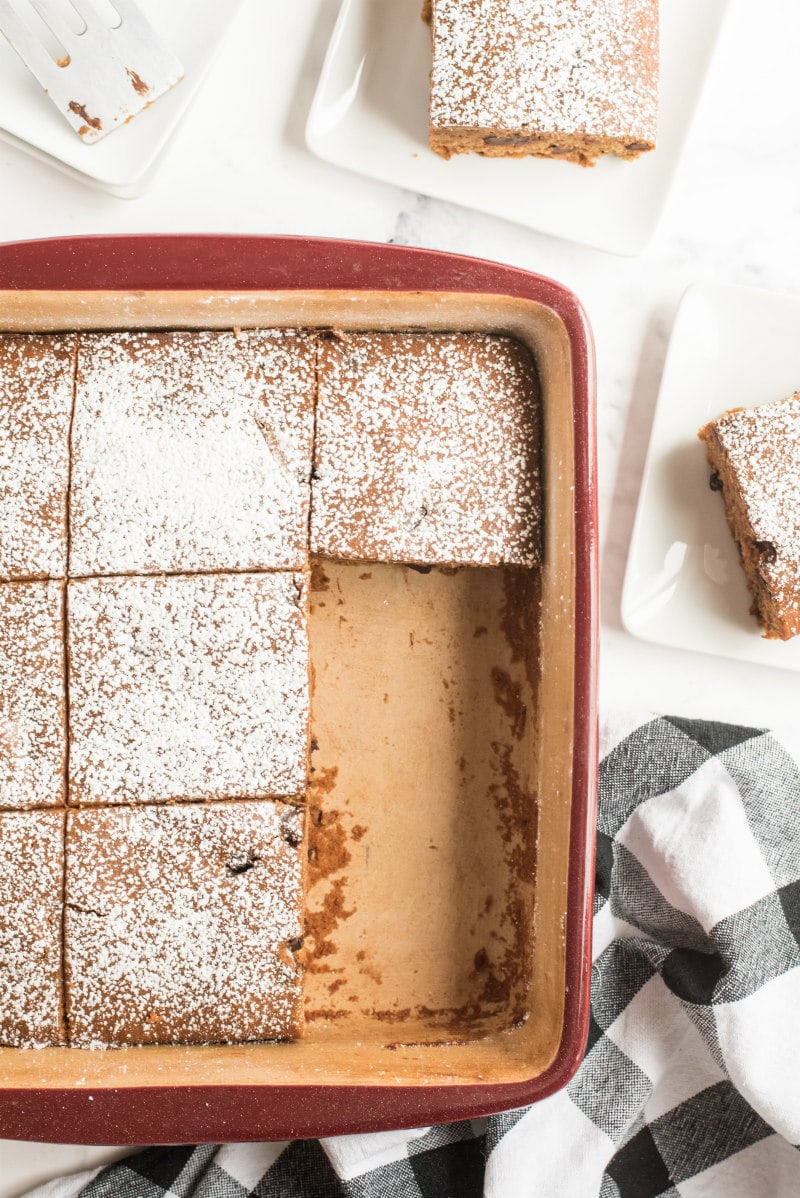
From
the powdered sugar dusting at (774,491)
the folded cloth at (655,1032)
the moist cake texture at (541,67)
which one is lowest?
the folded cloth at (655,1032)

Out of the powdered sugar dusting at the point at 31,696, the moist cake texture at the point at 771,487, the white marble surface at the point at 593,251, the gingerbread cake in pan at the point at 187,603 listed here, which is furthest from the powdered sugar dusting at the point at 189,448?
the moist cake texture at the point at 771,487

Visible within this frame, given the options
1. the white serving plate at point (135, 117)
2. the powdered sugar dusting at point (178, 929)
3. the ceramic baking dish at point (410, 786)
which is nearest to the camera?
the ceramic baking dish at point (410, 786)

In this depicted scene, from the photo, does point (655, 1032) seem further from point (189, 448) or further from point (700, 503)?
point (189, 448)

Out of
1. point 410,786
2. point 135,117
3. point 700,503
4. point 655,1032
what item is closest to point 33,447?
point 135,117

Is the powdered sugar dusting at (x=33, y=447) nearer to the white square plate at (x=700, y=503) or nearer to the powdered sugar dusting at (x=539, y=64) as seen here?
the powdered sugar dusting at (x=539, y=64)

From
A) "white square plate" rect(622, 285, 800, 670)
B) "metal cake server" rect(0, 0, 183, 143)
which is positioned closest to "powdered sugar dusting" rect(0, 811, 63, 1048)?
"white square plate" rect(622, 285, 800, 670)
